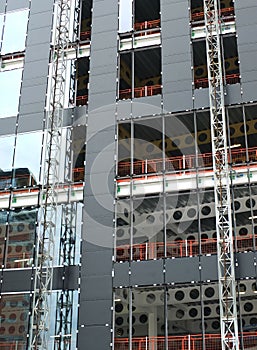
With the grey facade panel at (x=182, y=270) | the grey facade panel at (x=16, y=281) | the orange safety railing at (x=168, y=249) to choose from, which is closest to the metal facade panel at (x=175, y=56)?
the orange safety railing at (x=168, y=249)

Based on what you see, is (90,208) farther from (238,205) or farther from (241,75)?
(241,75)

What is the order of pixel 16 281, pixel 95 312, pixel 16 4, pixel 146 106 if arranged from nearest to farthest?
pixel 95 312 → pixel 16 281 → pixel 146 106 → pixel 16 4

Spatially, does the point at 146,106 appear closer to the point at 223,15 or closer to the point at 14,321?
the point at 223,15

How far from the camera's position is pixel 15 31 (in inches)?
1762

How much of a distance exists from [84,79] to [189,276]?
17.3m

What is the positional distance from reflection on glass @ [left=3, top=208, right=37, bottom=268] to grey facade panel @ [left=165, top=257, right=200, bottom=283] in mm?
9217

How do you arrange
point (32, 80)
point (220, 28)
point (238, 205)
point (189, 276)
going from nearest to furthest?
1. point (189, 276)
2. point (238, 205)
3. point (220, 28)
4. point (32, 80)

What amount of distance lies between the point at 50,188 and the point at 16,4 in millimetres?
16723

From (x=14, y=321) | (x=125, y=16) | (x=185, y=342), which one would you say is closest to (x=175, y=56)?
(x=125, y=16)

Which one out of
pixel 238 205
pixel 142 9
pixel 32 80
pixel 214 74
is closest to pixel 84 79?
pixel 32 80

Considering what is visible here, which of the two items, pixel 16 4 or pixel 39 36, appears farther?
pixel 16 4

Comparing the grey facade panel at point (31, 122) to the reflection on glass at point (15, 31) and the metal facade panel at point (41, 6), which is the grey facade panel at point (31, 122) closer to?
the reflection on glass at point (15, 31)

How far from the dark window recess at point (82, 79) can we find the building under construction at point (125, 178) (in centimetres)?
9

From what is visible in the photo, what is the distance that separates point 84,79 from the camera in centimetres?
4281
